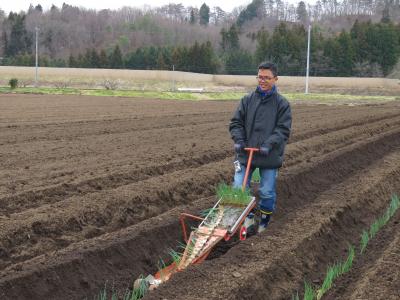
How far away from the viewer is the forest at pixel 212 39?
267 ft

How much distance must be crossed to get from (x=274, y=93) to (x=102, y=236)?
2695 millimetres

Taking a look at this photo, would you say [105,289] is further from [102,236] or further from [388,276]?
[388,276]

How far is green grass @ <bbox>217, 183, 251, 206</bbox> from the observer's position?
7.14 m

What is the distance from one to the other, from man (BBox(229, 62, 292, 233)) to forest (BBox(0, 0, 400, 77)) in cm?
6417

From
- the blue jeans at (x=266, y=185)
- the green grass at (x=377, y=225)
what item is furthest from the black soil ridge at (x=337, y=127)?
the blue jeans at (x=266, y=185)

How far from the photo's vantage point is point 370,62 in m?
82.0

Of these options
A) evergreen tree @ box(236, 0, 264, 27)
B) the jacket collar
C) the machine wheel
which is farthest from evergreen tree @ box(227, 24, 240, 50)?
the machine wheel

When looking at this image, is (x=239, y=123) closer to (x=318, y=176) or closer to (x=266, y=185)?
(x=266, y=185)

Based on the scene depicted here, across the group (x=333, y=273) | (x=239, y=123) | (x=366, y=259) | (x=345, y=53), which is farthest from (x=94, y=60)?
(x=333, y=273)

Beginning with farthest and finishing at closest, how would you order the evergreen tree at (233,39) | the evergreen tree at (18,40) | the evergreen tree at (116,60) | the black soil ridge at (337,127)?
the evergreen tree at (18,40)
the evergreen tree at (233,39)
the evergreen tree at (116,60)
the black soil ridge at (337,127)

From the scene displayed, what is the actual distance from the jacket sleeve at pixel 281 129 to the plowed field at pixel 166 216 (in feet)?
3.66

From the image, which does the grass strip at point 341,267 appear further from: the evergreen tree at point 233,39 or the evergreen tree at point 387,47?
the evergreen tree at point 233,39

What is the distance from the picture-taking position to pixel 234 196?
7203 millimetres

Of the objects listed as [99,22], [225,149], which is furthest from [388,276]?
[99,22]
